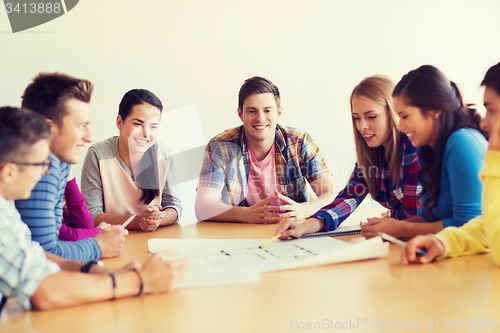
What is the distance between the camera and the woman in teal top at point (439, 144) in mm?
1017

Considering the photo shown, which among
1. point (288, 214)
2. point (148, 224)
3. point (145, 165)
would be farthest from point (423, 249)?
point (145, 165)

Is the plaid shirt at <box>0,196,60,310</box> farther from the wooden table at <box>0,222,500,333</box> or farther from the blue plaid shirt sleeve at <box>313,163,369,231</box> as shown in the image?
the blue plaid shirt sleeve at <box>313,163,369,231</box>

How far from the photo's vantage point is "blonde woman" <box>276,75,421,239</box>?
1.38m

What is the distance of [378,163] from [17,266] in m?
1.20

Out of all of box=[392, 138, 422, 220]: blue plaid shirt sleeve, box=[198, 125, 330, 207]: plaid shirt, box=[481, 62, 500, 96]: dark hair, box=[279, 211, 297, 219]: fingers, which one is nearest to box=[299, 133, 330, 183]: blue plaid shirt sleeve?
box=[198, 125, 330, 207]: plaid shirt

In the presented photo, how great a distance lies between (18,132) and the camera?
2.46 ft

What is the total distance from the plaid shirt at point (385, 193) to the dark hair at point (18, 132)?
0.87 meters

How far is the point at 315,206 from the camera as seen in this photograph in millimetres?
1759

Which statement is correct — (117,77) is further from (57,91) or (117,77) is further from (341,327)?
(341,327)

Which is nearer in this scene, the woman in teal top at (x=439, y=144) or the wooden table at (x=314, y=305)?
the wooden table at (x=314, y=305)

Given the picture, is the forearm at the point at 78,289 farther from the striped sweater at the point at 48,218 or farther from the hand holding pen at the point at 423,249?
the hand holding pen at the point at 423,249

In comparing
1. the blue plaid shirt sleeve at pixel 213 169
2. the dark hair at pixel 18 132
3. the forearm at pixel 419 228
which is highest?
the dark hair at pixel 18 132

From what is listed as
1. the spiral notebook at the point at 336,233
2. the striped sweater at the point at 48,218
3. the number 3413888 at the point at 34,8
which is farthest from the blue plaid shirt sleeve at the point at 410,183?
the number 3413888 at the point at 34,8

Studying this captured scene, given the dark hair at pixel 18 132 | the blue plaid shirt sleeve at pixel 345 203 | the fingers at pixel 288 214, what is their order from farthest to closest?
the fingers at pixel 288 214 < the blue plaid shirt sleeve at pixel 345 203 < the dark hair at pixel 18 132
